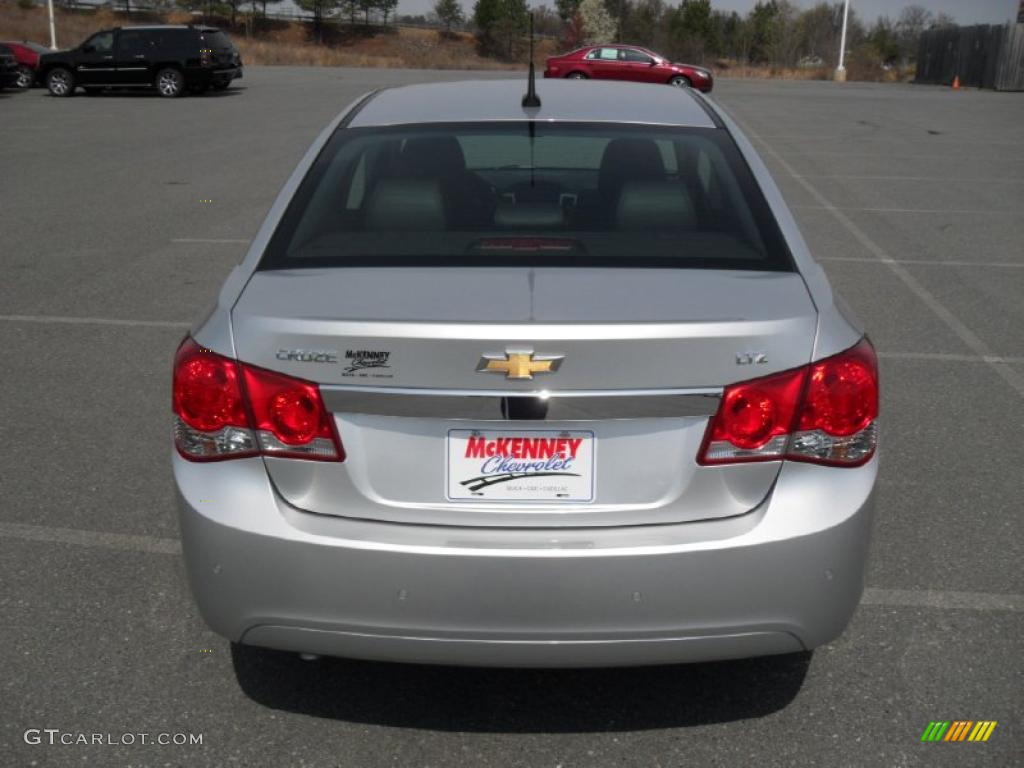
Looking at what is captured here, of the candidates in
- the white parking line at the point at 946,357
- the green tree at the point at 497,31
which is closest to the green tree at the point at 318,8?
the green tree at the point at 497,31

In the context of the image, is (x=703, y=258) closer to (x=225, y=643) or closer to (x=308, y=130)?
(x=225, y=643)

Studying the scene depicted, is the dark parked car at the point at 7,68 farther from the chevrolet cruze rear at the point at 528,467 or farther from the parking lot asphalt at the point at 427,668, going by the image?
the chevrolet cruze rear at the point at 528,467

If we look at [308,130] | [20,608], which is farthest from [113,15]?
[20,608]

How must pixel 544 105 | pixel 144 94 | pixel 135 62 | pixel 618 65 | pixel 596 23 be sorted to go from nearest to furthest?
pixel 544 105 < pixel 135 62 < pixel 144 94 < pixel 618 65 < pixel 596 23

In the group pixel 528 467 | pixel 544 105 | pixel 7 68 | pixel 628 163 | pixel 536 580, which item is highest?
pixel 544 105

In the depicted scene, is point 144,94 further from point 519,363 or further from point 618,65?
point 519,363

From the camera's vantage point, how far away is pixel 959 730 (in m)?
3.20

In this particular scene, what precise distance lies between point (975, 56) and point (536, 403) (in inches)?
2114

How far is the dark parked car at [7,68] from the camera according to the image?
32250mm

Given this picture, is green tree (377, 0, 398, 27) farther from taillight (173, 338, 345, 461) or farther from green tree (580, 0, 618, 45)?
taillight (173, 338, 345, 461)

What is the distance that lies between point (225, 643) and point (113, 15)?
336 feet

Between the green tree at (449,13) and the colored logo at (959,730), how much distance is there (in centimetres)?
12201

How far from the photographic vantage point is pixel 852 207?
1342 centimetres

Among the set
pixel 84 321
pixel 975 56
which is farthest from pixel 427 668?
pixel 975 56
